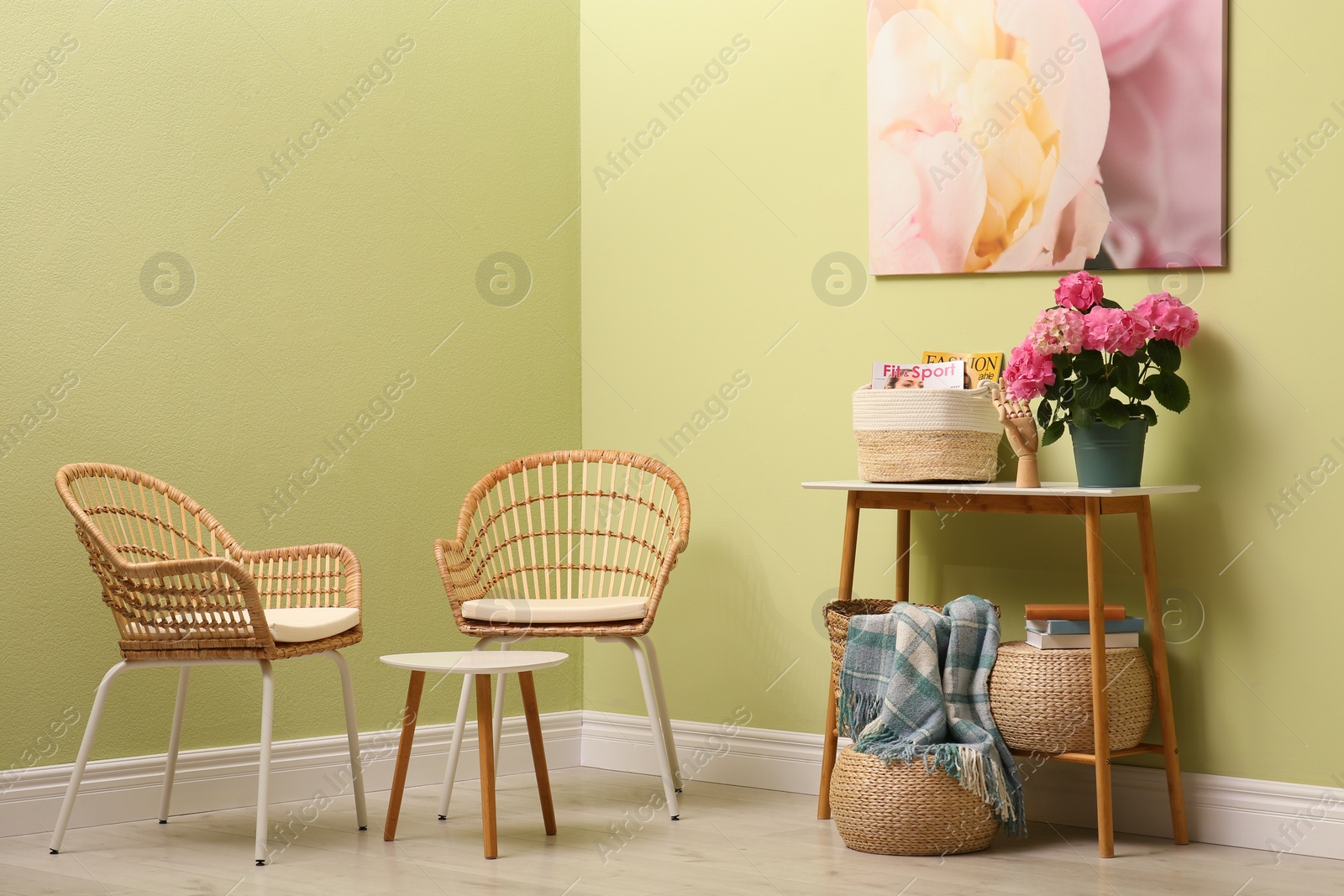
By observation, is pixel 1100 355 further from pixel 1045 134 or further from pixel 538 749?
pixel 538 749

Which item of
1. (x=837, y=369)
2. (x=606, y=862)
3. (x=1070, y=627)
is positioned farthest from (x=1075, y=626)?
(x=606, y=862)

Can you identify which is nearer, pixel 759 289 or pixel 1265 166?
pixel 1265 166

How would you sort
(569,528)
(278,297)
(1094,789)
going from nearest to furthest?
(1094,789) < (278,297) < (569,528)

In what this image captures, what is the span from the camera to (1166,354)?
2.97 meters

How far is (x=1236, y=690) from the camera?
3.03 m

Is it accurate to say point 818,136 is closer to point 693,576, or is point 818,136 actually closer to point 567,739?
point 693,576

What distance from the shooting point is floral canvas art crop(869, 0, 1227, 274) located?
10.1ft

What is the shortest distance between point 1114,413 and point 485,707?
142 cm

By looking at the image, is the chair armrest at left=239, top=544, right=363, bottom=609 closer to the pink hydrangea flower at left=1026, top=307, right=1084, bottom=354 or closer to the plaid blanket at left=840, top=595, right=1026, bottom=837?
the plaid blanket at left=840, top=595, right=1026, bottom=837

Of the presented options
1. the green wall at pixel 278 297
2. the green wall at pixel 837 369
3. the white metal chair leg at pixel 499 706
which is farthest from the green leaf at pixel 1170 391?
the green wall at pixel 278 297

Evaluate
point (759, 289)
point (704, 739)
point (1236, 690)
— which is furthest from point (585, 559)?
point (1236, 690)

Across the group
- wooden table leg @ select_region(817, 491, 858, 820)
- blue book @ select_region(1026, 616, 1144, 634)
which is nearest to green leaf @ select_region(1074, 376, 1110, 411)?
blue book @ select_region(1026, 616, 1144, 634)

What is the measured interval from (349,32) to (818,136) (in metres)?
1.22

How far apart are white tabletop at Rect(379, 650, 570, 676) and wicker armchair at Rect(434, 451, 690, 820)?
17cm
